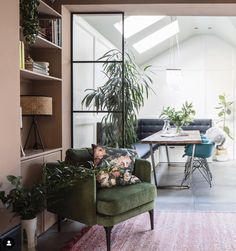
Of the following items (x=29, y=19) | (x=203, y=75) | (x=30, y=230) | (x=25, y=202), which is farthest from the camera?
(x=203, y=75)

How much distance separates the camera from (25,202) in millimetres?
2854

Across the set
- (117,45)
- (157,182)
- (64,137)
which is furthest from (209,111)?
(64,137)

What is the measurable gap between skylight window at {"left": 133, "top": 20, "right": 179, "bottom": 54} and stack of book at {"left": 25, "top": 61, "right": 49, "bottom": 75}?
14.0 feet

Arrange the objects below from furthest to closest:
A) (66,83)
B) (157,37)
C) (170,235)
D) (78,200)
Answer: (157,37)
(66,83)
(170,235)
(78,200)

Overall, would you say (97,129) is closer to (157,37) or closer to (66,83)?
(66,83)

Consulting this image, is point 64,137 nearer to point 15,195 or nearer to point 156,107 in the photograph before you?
point 15,195

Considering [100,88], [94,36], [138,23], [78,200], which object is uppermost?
[138,23]

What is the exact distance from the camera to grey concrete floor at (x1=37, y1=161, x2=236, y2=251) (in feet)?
11.8

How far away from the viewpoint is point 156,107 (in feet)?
30.9

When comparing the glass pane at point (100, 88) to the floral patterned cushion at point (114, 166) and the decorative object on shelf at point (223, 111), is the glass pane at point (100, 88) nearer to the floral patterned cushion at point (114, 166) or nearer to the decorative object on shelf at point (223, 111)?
the floral patterned cushion at point (114, 166)

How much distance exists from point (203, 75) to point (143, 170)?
6030 mm

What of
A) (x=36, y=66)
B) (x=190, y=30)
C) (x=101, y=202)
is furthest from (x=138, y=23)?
(x=101, y=202)

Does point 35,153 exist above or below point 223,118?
below

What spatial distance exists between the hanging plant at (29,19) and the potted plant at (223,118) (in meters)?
6.55
